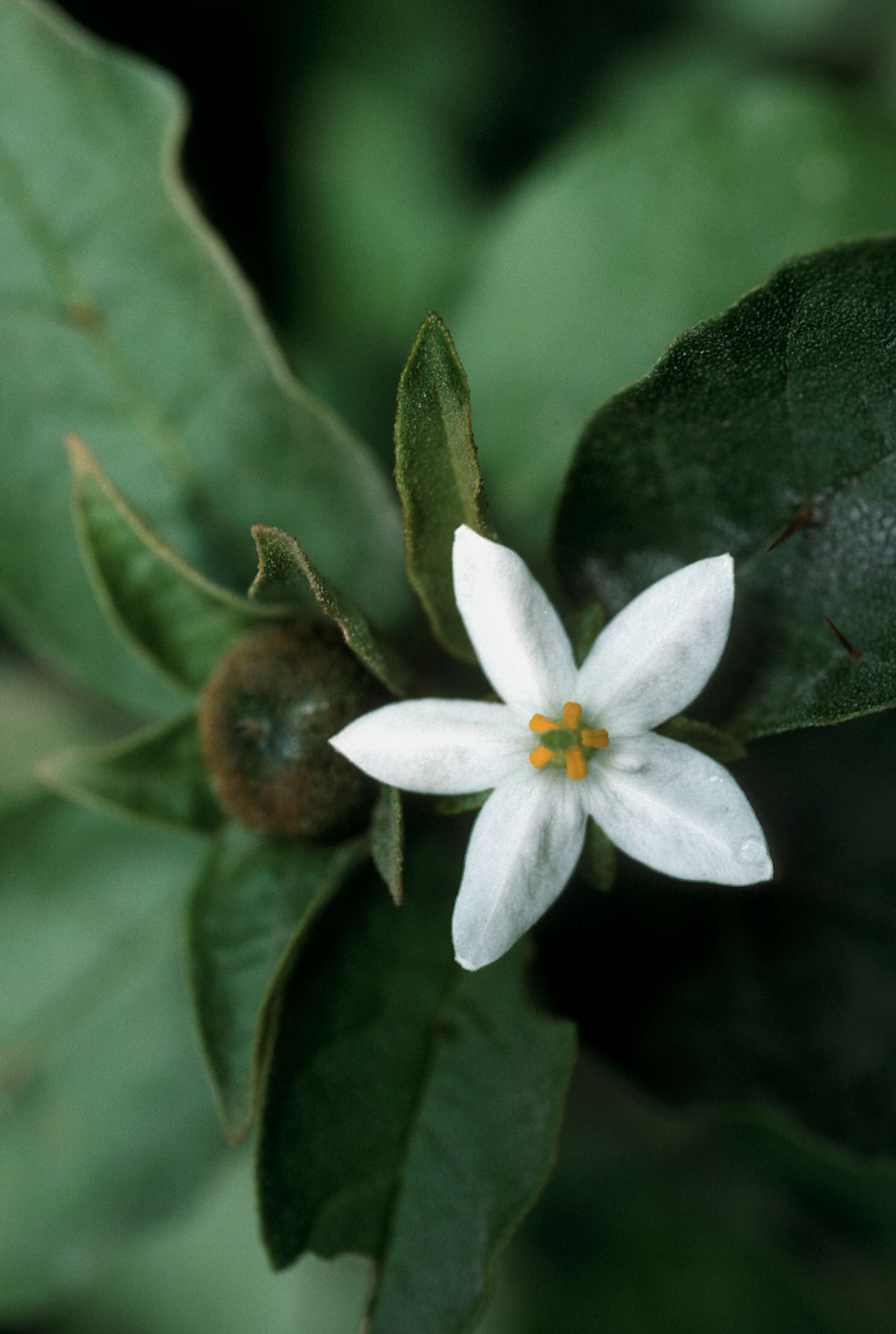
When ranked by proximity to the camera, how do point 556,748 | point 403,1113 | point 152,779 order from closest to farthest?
point 556,748, point 403,1113, point 152,779

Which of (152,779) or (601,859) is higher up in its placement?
(601,859)

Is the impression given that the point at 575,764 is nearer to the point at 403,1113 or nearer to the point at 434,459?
the point at 434,459

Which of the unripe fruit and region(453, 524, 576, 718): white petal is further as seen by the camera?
the unripe fruit

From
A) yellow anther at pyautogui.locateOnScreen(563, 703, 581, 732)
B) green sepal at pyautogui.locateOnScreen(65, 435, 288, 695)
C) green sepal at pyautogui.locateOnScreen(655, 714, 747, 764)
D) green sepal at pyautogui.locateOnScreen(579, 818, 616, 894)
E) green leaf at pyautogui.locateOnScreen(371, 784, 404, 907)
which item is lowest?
green sepal at pyautogui.locateOnScreen(65, 435, 288, 695)

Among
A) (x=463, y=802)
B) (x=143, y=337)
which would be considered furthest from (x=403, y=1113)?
(x=143, y=337)

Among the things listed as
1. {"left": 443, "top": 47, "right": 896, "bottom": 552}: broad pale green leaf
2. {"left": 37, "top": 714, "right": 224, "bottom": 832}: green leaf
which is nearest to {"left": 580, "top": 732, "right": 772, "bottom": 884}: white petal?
{"left": 37, "top": 714, "right": 224, "bottom": 832}: green leaf

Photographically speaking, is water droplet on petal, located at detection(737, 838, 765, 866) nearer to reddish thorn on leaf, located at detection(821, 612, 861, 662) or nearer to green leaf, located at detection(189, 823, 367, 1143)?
reddish thorn on leaf, located at detection(821, 612, 861, 662)

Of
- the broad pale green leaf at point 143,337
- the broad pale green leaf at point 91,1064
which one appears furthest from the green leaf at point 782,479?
the broad pale green leaf at point 91,1064
